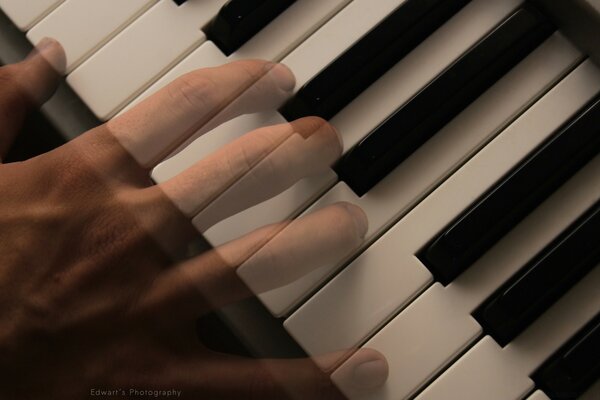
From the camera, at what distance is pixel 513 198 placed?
0.66m

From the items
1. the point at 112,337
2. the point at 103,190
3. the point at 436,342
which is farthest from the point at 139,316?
the point at 436,342

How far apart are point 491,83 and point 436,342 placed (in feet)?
0.88

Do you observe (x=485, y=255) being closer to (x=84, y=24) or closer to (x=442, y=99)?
(x=442, y=99)

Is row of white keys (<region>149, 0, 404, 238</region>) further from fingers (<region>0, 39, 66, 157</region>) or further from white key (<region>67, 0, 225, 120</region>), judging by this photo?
fingers (<region>0, 39, 66, 157</region>)

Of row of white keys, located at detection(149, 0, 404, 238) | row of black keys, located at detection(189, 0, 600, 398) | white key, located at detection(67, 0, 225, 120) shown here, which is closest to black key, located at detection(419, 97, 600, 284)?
row of black keys, located at detection(189, 0, 600, 398)

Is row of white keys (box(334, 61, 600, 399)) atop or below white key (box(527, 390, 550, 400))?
atop

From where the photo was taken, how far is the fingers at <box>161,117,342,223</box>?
68 centimetres

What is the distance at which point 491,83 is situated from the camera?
0.69 meters

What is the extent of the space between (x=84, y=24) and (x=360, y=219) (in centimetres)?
38

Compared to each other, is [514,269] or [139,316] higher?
[139,316]

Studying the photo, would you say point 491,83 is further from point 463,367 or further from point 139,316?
point 139,316

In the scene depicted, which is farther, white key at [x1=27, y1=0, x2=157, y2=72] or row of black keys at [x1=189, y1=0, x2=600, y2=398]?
white key at [x1=27, y1=0, x2=157, y2=72]

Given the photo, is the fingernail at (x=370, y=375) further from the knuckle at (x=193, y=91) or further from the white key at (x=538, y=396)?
the knuckle at (x=193, y=91)

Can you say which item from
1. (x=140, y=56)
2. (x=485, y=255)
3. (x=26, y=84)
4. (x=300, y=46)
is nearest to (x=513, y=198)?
(x=485, y=255)
